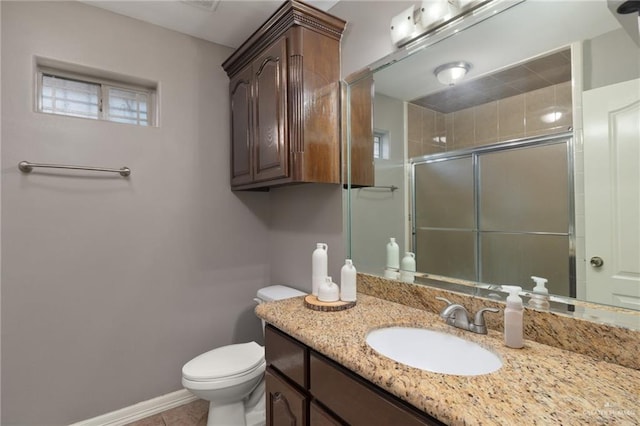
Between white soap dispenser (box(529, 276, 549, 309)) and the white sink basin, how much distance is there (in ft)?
0.78

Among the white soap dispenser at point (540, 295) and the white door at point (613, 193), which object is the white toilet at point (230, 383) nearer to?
the white soap dispenser at point (540, 295)

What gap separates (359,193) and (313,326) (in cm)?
81

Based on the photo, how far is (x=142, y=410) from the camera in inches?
75.1

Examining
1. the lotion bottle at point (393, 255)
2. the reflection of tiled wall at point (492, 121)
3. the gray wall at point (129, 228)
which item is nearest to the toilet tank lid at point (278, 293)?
the gray wall at point (129, 228)

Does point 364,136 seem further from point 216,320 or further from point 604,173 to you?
point 216,320

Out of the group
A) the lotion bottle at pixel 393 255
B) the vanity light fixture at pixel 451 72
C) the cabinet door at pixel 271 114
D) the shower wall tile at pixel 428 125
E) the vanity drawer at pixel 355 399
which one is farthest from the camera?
the cabinet door at pixel 271 114

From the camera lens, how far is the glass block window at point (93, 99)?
1.80 m

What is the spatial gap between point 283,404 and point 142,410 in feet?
4.31

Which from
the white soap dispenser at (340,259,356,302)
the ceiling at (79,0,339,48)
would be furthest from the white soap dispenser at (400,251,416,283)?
the ceiling at (79,0,339,48)

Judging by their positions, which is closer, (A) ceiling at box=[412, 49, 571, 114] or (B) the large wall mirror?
(B) the large wall mirror

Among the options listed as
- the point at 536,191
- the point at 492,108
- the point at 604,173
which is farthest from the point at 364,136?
the point at 604,173

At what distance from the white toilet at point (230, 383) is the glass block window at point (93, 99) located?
61.2 inches

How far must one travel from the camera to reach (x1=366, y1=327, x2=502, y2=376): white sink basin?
94 cm

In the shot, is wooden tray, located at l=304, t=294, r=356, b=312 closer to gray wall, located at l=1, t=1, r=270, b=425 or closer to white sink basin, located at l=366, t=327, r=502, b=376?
white sink basin, located at l=366, t=327, r=502, b=376
